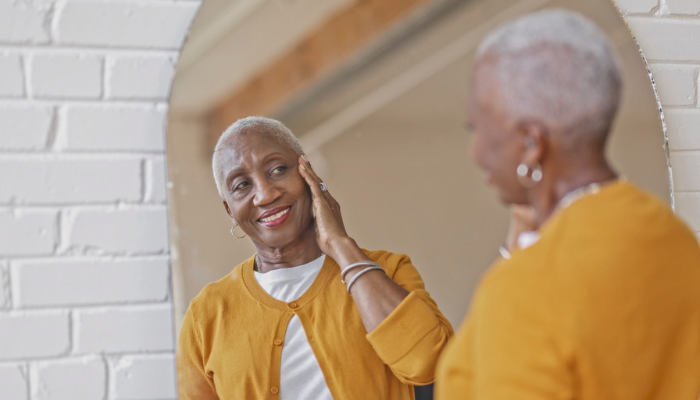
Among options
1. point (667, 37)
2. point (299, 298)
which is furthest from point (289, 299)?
point (667, 37)

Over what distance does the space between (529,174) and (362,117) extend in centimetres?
61

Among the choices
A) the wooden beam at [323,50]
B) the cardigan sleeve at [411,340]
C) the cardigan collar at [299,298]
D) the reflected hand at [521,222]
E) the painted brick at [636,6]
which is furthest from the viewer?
the painted brick at [636,6]

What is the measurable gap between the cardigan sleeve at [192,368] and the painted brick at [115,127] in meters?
0.36

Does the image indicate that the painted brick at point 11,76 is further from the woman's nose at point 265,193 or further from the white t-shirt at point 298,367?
the white t-shirt at point 298,367

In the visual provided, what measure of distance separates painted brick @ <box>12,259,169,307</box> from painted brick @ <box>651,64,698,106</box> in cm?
115

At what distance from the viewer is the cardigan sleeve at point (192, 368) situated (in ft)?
4.75

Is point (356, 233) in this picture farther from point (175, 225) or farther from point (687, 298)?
point (687, 298)

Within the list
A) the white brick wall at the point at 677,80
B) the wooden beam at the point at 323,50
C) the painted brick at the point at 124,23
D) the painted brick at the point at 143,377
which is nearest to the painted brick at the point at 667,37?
the white brick wall at the point at 677,80

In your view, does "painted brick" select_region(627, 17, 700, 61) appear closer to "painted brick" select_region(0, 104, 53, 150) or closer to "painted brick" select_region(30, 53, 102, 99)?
"painted brick" select_region(30, 53, 102, 99)

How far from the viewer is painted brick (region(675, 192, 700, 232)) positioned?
1.71 m

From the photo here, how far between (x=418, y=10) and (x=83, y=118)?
0.70 m

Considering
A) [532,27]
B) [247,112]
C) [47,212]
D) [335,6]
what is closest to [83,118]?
[47,212]

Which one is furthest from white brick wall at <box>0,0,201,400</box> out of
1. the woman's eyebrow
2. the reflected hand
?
the reflected hand

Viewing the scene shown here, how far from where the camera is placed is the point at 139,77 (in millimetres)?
1518
